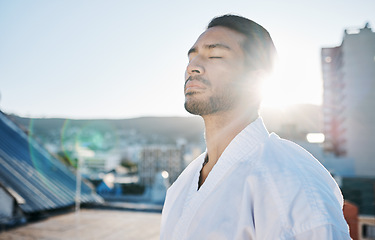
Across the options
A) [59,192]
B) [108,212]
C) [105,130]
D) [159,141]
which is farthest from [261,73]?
[105,130]

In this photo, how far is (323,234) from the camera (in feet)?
2.82

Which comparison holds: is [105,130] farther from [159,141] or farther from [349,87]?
[349,87]

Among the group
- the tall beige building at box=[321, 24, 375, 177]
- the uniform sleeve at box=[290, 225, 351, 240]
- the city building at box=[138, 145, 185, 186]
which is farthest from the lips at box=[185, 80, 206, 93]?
the city building at box=[138, 145, 185, 186]

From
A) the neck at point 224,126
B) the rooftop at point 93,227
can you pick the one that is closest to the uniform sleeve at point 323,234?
the neck at point 224,126

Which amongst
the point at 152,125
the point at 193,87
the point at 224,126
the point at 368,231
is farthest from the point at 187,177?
the point at 152,125

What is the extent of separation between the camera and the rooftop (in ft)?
19.2

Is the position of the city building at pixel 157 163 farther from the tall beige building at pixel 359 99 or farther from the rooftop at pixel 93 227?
the rooftop at pixel 93 227

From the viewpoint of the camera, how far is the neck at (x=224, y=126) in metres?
1.55

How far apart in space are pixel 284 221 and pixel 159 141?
110 m

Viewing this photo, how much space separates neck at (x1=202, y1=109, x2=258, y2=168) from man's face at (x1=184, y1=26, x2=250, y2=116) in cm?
5

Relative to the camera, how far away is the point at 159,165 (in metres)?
46.0

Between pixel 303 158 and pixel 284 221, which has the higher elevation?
pixel 303 158

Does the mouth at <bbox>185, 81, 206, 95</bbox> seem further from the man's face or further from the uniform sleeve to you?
the uniform sleeve

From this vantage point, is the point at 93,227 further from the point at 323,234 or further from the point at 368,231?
the point at 323,234
